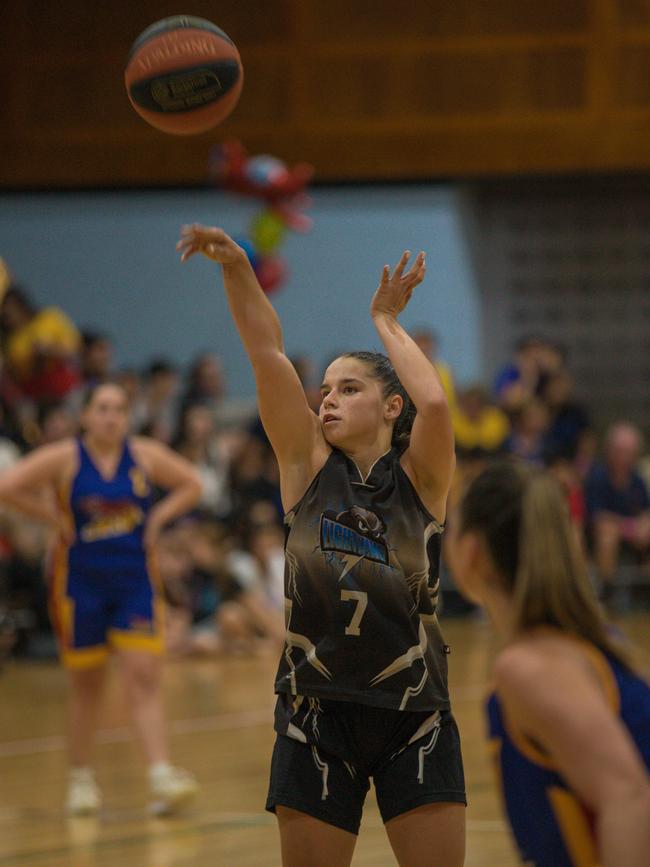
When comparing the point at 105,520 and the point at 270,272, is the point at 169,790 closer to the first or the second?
the point at 105,520

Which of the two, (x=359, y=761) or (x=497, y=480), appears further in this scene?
(x=359, y=761)

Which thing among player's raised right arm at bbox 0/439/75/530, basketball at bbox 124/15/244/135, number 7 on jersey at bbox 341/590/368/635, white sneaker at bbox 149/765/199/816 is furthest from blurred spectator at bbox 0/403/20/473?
number 7 on jersey at bbox 341/590/368/635

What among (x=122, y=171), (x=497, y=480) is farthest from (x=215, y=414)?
(x=497, y=480)

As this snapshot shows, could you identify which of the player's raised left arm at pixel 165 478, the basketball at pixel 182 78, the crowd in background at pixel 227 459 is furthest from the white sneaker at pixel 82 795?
the crowd in background at pixel 227 459

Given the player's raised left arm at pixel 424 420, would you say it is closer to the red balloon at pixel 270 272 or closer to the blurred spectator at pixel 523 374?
the red balloon at pixel 270 272

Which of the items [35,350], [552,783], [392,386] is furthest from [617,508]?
[552,783]

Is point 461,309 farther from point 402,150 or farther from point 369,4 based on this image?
point 369,4

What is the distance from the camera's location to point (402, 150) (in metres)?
14.4

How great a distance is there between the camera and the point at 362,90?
14.4 meters

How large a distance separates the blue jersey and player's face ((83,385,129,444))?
109mm

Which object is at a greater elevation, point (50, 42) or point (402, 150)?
point (50, 42)

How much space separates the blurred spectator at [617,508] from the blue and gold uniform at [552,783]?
10.7 meters

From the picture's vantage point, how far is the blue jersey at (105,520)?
6262 millimetres

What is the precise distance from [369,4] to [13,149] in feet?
12.9
